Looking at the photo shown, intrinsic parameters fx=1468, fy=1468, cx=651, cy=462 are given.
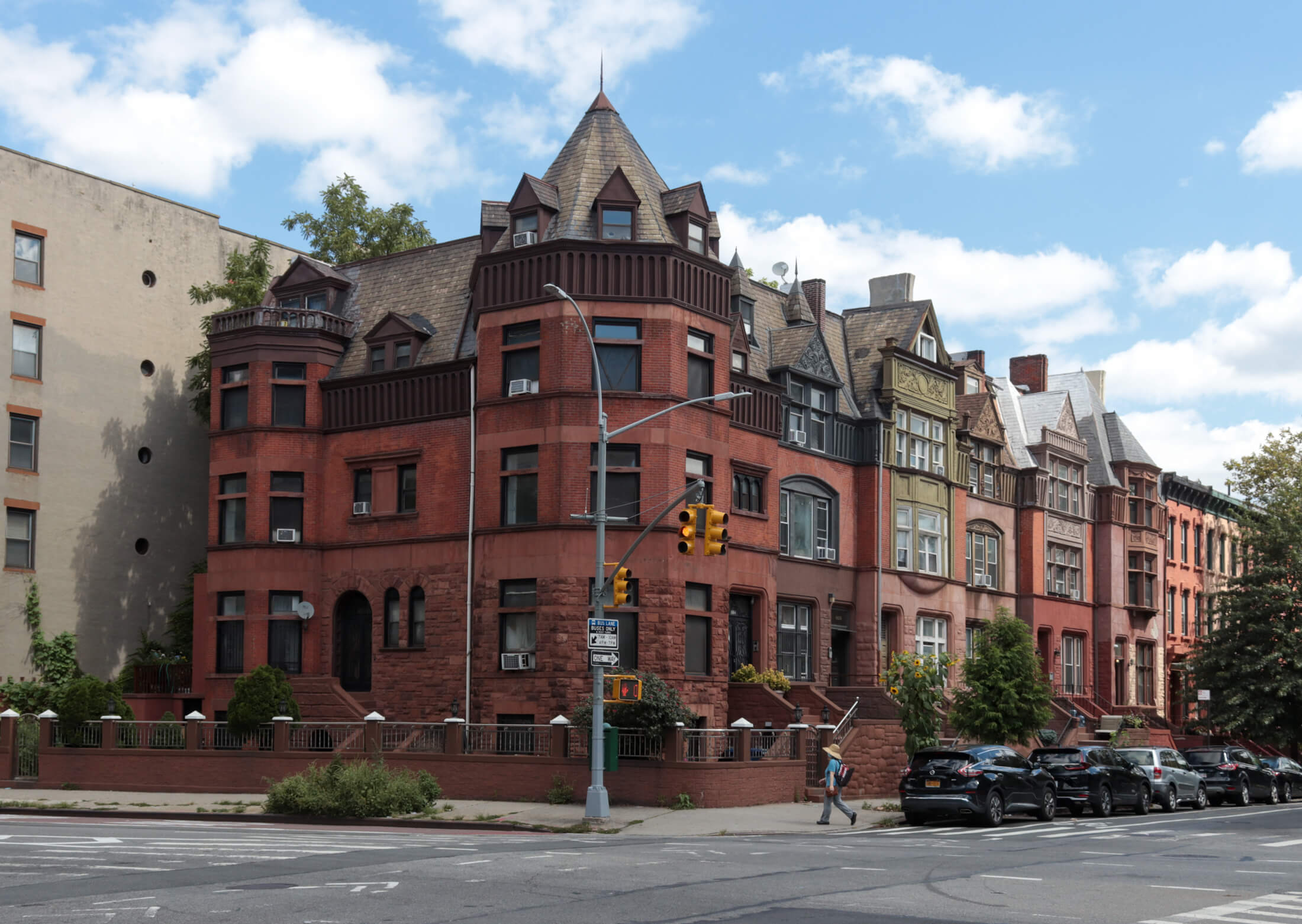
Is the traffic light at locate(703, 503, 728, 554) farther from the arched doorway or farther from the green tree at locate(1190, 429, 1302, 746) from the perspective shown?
the green tree at locate(1190, 429, 1302, 746)

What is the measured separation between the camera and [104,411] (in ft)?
155

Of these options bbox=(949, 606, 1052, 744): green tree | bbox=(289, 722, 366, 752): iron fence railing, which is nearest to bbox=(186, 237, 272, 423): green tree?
bbox=(289, 722, 366, 752): iron fence railing

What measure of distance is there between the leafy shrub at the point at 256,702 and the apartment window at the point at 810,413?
1655cm

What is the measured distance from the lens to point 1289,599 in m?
55.7

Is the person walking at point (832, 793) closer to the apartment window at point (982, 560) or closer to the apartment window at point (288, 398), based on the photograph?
the apartment window at point (288, 398)

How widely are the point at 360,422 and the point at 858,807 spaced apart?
18.3 metres

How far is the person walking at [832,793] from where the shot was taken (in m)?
29.1

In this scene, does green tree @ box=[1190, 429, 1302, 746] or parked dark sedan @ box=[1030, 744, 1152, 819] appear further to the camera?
green tree @ box=[1190, 429, 1302, 746]

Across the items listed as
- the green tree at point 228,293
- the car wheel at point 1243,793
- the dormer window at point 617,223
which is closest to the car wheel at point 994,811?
the car wheel at point 1243,793

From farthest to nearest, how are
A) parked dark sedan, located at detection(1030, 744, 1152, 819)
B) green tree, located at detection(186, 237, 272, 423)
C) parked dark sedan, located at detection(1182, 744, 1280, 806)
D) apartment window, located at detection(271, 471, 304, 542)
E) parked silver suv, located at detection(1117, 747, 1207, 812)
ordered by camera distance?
green tree, located at detection(186, 237, 272, 423) → apartment window, located at detection(271, 471, 304, 542) → parked dark sedan, located at detection(1182, 744, 1280, 806) → parked silver suv, located at detection(1117, 747, 1207, 812) → parked dark sedan, located at detection(1030, 744, 1152, 819)

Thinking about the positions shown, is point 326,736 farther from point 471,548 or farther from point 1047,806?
point 1047,806

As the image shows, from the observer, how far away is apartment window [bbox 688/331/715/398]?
38906 mm

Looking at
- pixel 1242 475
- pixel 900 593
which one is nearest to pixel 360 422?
pixel 900 593

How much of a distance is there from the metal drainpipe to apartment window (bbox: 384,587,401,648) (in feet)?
9.90
